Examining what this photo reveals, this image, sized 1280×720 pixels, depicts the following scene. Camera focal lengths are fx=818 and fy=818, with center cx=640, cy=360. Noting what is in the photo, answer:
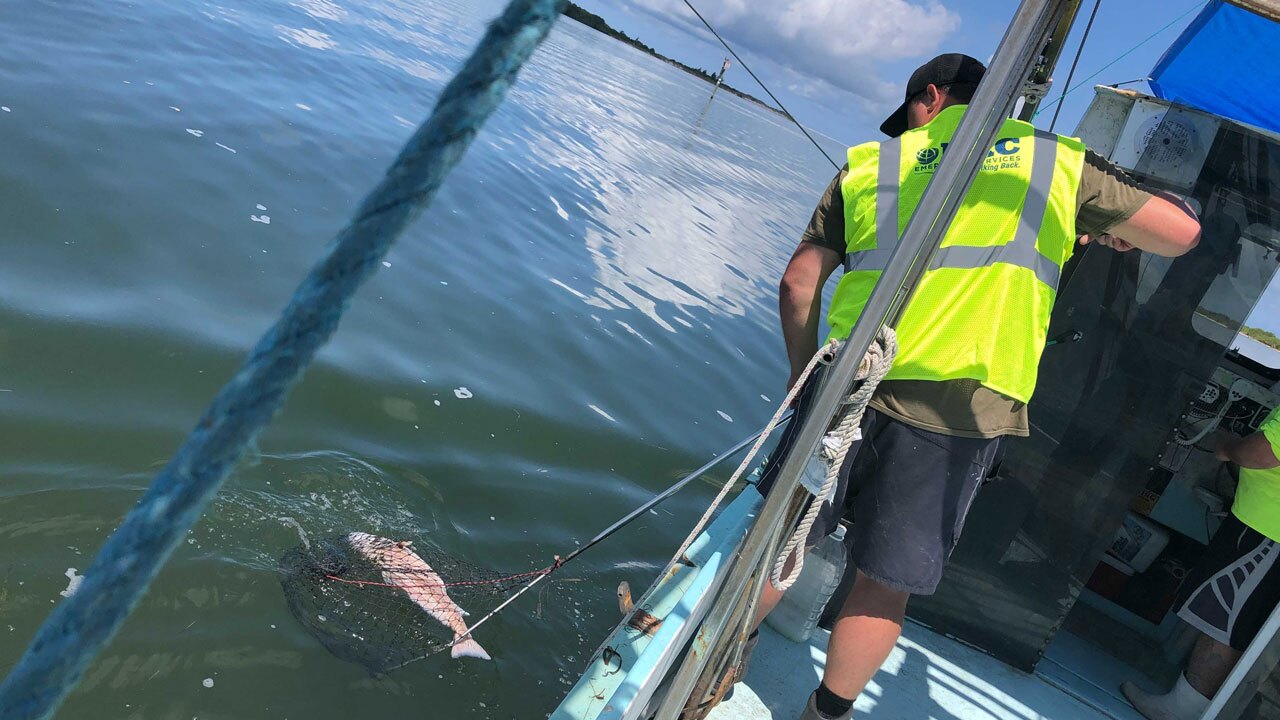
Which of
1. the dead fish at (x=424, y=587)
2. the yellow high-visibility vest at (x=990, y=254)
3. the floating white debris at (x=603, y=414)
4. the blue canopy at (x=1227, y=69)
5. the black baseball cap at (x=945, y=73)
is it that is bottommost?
the dead fish at (x=424, y=587)

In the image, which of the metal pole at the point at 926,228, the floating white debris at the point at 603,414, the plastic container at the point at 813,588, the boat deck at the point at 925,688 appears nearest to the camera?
the metal pole at the point at 926,228

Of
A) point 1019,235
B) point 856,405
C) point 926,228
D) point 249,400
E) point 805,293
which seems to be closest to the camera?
point 249,400

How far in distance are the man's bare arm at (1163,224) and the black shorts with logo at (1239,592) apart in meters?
1.89

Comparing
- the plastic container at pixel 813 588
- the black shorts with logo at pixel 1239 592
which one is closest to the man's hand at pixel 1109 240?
the plastic container at pixel 813 588

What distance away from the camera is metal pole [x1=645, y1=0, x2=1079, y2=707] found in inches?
64.0

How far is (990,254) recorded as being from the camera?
226cm

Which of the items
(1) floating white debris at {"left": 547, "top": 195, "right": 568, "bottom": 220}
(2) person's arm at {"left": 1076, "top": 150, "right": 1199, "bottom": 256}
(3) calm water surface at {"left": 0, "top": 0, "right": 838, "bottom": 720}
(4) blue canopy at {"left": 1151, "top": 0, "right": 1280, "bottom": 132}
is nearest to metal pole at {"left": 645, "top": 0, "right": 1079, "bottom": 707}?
(2) person's arm at {"left": 1076, "top": 150, "right": 1199, "bottom": 256}

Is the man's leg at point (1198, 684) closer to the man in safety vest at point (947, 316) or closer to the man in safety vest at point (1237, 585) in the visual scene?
the man in safety vest at point (1237, 585)

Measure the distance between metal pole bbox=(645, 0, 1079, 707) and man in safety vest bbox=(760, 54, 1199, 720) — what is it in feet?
1.31

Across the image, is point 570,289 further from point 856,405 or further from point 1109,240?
point 856,405

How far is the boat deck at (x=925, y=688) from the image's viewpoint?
119 inches

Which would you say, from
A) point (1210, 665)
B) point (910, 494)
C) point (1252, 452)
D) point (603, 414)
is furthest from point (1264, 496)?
point (603, 414)

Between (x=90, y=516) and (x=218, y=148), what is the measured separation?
17.4 ft

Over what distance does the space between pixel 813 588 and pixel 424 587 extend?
1.64 meters
